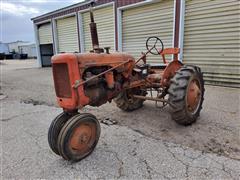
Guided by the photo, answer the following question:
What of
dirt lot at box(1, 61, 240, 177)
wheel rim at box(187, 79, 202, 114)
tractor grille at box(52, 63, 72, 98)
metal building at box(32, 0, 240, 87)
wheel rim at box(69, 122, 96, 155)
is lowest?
dirt lot at box(1, 61, 240, 177)

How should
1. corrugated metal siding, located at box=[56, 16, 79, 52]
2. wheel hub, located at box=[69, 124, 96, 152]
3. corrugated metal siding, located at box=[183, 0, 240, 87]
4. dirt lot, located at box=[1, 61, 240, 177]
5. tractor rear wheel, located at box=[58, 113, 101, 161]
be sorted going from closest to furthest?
tractor rear wheel, located at box=[58, 113, 101, 161] < wheel hub, located at box=[69, 124, 96, 152] < dirt lot, located at box=[1, 61, 240, 177] < corrugated metal siding, located at box=[183, 0, 240, 87] < corrugated metal siding, located at box=[56, 16, 79, 52]

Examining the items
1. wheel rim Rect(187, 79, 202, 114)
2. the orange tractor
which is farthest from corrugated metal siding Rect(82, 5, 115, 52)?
wheel rim Rect(187, 79, 202, 114)

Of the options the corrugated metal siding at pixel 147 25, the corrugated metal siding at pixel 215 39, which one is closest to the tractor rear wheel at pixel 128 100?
the corrugated metal siding at pixel 215 39

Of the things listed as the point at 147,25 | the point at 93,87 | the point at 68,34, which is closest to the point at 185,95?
the point at 93,87

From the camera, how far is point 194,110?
2943 mm

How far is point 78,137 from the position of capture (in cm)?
201

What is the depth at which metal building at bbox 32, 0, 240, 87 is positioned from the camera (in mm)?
5312

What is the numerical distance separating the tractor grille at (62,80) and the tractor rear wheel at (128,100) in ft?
4.63

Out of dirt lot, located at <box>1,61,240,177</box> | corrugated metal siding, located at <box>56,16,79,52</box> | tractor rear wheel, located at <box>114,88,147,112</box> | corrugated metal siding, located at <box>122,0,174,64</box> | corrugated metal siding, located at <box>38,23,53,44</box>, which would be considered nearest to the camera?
dirt lot, located at <box>1,61,240,177</box>

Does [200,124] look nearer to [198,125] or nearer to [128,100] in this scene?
[198,125]

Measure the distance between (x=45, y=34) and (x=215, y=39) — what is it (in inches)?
433

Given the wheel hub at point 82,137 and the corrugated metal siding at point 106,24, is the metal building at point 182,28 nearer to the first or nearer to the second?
the corrugated metal siding at point 106,24

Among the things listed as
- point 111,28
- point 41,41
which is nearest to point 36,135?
point 111,28

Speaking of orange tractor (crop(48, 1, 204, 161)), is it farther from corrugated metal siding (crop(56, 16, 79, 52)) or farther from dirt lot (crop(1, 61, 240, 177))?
corrugated metal siding (crop(56, 16, 79, 52))
